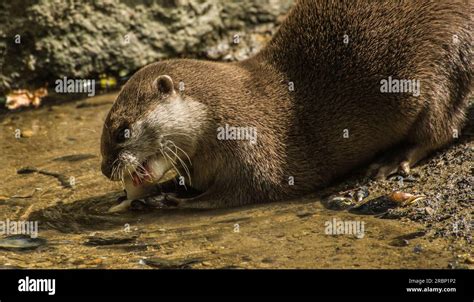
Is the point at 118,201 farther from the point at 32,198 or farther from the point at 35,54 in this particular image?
the point at 35,54

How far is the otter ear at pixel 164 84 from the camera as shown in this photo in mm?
4895

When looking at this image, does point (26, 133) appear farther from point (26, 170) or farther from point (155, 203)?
point (155, 203)

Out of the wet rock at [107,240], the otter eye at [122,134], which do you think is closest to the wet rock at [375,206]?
the wet rock at [107,240]

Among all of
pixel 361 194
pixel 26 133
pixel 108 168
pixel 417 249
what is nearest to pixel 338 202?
pixel 361 194

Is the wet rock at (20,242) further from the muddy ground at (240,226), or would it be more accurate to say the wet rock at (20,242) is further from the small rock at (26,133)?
the small rock at (26,133)

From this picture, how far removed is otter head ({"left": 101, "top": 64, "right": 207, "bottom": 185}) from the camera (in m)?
4.86

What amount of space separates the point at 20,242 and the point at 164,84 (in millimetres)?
1180

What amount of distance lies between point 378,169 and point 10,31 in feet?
10.5

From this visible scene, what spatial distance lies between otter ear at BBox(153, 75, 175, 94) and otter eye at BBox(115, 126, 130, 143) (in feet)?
0.98

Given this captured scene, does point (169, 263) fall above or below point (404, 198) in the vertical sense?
below

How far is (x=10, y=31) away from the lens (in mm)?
6656

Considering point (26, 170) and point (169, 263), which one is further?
point (26, 170)

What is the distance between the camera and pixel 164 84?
4910 mm

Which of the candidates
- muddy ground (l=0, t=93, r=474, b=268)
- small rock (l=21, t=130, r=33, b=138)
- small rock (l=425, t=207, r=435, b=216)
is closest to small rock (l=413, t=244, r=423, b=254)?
muddy ground (l=0, t=93, r=474, b=268)
